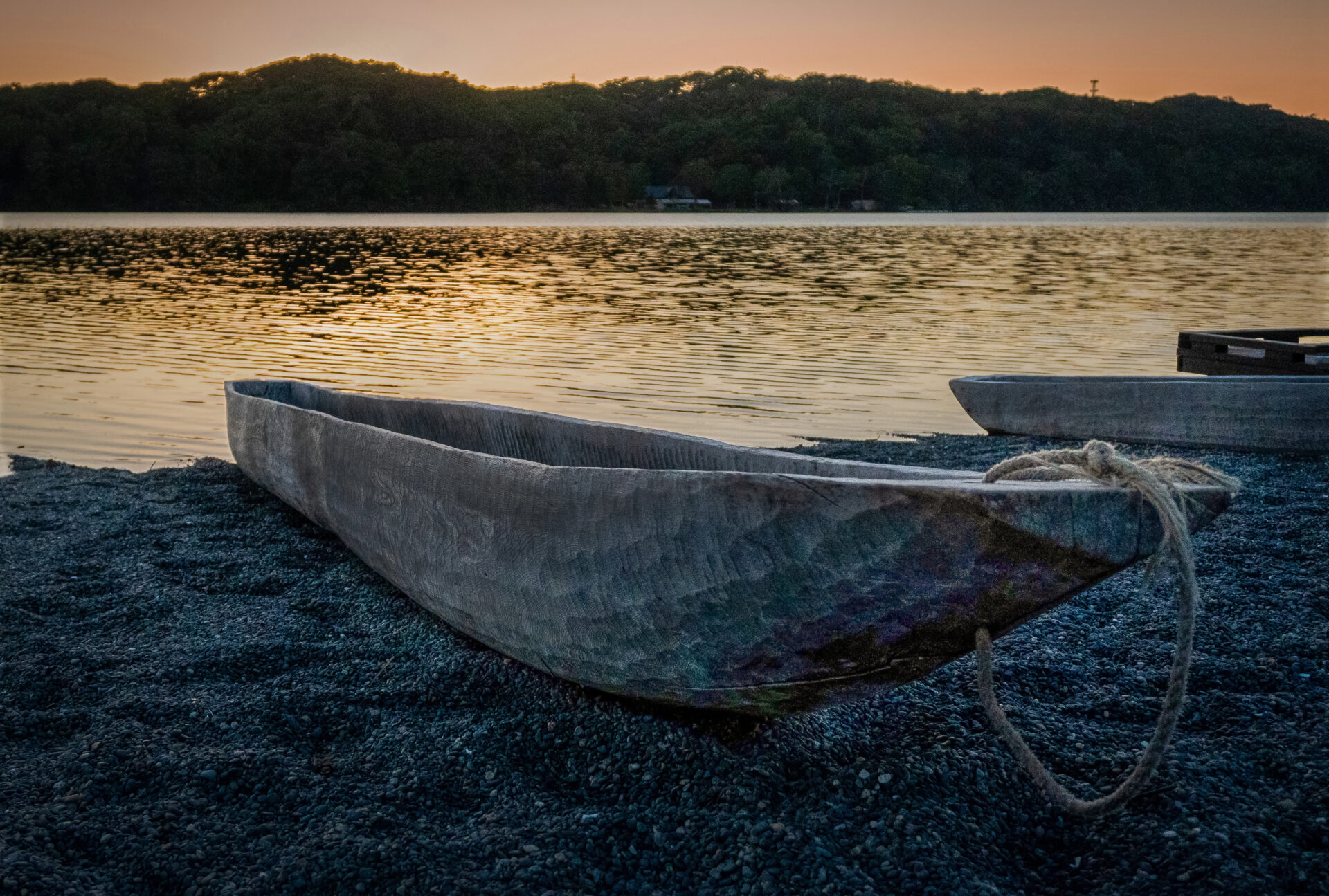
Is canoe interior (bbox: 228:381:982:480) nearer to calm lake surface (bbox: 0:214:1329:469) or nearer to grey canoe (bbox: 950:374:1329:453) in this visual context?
calm lake surface (bbox: 0:214:1329:469)

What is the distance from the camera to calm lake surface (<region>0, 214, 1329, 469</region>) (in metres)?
8.93

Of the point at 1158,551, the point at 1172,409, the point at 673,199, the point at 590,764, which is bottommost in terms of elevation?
the point at 590,764

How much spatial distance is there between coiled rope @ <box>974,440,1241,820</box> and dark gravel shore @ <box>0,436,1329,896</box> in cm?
19

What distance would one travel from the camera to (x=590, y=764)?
2584 millimetres

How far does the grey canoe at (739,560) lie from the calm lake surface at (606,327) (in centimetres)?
472

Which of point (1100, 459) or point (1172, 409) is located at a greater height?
point (1100, 459)

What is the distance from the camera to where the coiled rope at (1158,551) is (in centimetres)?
183

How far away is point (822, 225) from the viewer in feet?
213

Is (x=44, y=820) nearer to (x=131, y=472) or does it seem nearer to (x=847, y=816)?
(x=847, y=816)

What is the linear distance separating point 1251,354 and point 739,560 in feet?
25.1

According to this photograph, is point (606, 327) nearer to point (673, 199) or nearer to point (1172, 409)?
point (1172, 409)

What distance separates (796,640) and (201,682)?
2011mm

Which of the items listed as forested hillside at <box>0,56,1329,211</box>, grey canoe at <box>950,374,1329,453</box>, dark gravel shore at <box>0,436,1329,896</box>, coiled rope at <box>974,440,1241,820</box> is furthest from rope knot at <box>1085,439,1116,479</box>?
forested hillside at <box>0,56,1329,211</box>

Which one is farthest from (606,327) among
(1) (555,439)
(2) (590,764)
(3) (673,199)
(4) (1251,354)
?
(3) (673,199)
